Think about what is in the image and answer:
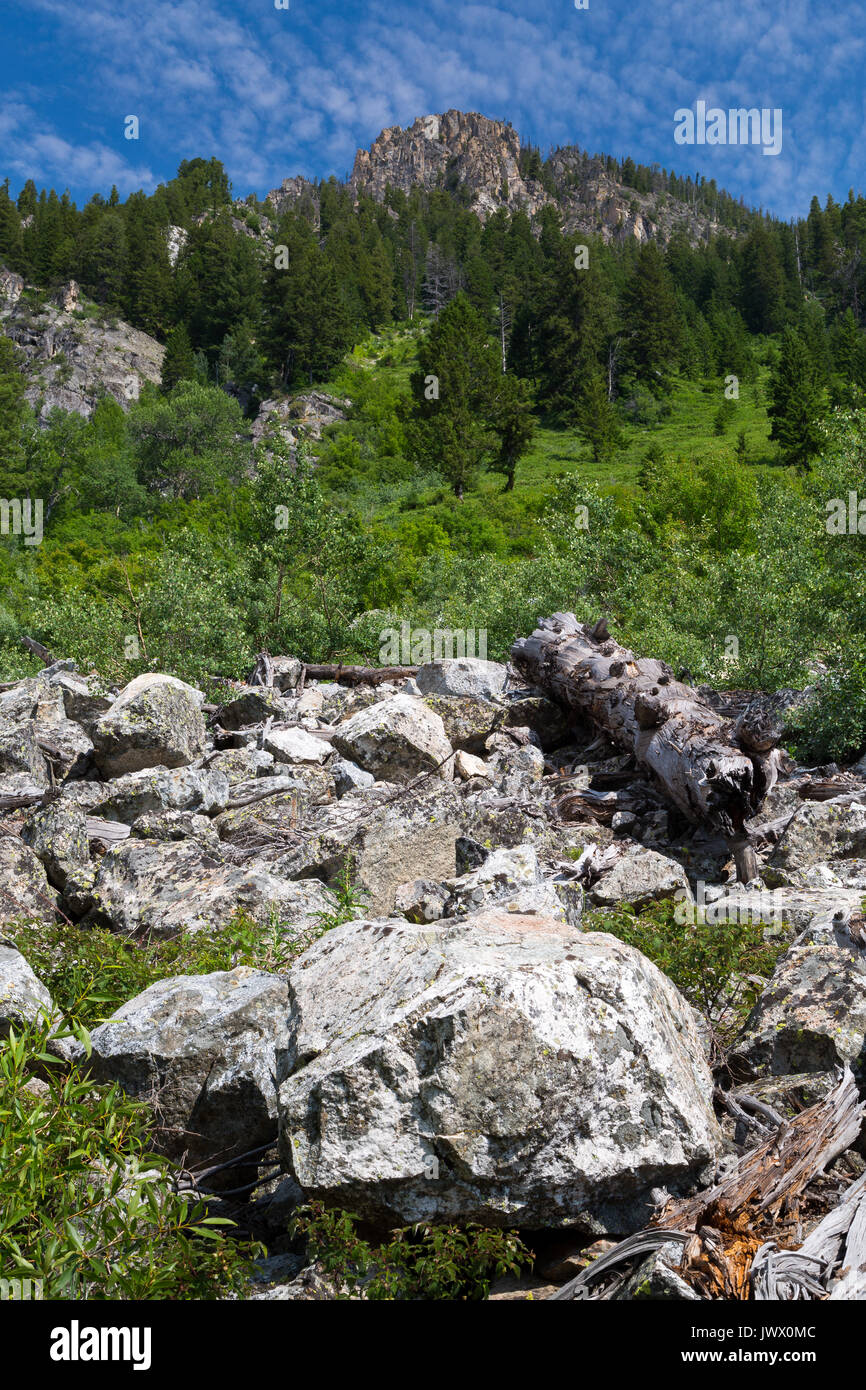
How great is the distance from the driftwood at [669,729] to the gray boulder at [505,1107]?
4.56m

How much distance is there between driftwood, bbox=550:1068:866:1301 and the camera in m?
3.10

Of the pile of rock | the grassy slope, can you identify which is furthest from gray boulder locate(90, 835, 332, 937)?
the grassy slope

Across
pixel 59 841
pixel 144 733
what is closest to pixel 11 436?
pixel 144 733

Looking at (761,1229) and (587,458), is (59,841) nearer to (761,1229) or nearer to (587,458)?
(761,1229)

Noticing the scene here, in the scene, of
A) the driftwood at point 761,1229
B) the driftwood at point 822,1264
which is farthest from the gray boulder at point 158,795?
the driftwood at point 822,1264

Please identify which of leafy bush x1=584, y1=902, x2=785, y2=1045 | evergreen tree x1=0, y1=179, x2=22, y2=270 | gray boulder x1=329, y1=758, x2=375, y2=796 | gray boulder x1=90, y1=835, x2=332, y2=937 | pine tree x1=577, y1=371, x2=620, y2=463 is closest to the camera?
leafy bush x1=584, y1=902, x2=785, y2=1045

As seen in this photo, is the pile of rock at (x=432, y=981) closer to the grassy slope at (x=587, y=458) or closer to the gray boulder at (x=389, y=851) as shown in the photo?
the gray boulder at (x=389, y=851)

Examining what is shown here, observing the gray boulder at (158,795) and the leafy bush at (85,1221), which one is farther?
the gray boulder at (158,795)

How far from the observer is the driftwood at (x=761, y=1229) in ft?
10.2

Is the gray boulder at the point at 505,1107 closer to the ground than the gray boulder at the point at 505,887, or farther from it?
closer to the ground

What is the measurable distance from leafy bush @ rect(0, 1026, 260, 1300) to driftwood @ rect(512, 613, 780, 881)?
18.3 ft

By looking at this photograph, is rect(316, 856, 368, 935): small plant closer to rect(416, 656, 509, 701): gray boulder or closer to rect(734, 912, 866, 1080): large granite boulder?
rect(734, 912, 866, 1080): large granite boulder
